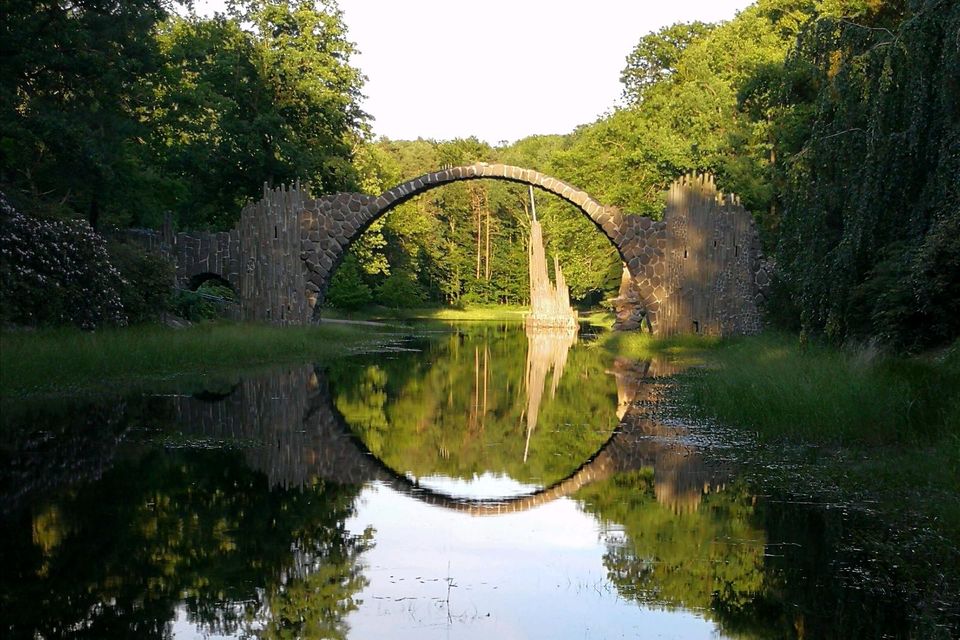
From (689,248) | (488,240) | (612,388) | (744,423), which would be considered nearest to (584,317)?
(488,240)

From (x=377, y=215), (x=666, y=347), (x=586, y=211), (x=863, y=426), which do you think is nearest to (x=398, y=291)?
(x=377, y=215)

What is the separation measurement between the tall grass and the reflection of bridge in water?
1003 millimetres

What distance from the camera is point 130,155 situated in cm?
2555

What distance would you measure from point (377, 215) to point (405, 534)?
78.9 feet

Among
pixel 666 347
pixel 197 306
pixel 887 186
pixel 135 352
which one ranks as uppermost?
pixel 887 186

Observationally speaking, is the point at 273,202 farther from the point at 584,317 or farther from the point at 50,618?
the point at 584,317

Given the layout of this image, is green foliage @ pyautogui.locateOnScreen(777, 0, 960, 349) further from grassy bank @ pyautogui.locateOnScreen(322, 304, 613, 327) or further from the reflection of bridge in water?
grassy bank @ pyautogui.locateOnScreen(322, 304, 613, 327)

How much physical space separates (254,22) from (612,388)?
26974 millimetres

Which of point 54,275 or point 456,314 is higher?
point 54,275

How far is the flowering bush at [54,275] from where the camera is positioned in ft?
55.2

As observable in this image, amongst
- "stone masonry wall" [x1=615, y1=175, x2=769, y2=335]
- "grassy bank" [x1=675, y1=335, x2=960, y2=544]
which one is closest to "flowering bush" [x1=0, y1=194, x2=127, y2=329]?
"grassy bank" [x1=675, y1=335, x2=960, y2=544]

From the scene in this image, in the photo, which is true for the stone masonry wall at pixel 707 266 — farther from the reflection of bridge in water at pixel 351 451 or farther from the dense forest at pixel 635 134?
the reflection of bridge in water at pixel 351 451

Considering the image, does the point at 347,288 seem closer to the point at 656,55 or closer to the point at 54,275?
the point at 656,55

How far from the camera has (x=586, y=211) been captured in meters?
30.7
